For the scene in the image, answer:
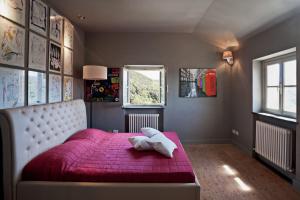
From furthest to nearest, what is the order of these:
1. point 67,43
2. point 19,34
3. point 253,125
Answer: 1. point 253,125
2. point 67,43
3. point 19,34

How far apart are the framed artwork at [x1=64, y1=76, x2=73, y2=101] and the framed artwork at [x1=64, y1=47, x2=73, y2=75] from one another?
107 millimetres

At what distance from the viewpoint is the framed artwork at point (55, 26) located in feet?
9.92

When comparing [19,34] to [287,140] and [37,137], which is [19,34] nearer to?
[37,137]

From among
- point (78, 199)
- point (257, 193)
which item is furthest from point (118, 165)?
point (257, 193)

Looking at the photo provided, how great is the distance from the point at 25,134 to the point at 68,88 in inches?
69.3

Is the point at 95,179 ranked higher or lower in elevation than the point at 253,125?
lower

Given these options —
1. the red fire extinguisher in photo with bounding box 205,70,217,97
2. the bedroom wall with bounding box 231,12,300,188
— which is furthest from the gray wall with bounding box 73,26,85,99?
the bedroom wall with bounding box 231,12,300,188

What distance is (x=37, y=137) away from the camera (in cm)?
213

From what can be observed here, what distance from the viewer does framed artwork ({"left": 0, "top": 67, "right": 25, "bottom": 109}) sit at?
2.05 m

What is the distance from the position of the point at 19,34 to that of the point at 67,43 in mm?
1315

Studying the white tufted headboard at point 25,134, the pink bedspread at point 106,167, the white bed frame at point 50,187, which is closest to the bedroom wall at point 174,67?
the white tufted headboard at point 25,134

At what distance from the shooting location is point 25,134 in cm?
195

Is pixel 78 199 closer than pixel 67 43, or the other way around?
→ pixel 78 199

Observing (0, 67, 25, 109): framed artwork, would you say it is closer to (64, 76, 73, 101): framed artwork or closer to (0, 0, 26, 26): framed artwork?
Answer: (0, 0, 26, 26): framed artwork
